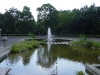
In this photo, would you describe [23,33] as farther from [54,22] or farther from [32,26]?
[54,22]

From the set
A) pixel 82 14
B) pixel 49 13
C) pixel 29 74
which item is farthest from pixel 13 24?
pixel 29 74

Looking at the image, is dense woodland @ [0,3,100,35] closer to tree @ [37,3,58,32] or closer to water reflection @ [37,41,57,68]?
tree @ [37,3,58,32]

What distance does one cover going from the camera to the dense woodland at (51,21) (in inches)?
Answer: 1905

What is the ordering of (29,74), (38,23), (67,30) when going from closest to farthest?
(29,74), (67,30), (38,23)

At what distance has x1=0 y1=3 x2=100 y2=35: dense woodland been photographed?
48375 mm

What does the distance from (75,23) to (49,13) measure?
34.6ft

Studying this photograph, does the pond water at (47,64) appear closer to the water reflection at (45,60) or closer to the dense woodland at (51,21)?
the water reflection at (45,60)

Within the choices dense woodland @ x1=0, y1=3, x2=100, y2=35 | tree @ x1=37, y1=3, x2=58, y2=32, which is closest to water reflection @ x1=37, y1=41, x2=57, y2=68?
dense woodland @ x1=0, y1=3, x2=100, y2=35

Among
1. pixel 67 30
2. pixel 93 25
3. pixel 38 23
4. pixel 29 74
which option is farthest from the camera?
pixel 38 23

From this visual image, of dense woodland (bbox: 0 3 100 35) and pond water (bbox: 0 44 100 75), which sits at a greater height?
dense woodland (bbox: 0 3 100 35)

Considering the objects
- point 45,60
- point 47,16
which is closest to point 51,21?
point 47,16

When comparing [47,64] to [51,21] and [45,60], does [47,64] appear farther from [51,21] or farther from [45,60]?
[51,21]

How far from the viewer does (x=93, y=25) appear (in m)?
47.9

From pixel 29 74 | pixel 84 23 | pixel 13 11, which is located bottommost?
pixel 29 74
